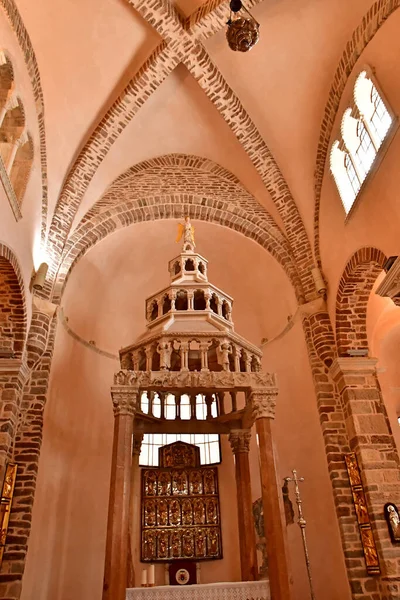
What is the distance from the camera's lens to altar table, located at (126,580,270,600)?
19.7 ft

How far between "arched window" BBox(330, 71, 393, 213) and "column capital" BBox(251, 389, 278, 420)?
3973 mm

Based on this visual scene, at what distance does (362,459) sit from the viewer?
8289 millimetres

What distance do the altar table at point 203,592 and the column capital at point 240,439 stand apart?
2.70 metres

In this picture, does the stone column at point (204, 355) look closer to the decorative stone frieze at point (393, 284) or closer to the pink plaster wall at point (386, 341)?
the decorative stone frieze at point (393, 284)

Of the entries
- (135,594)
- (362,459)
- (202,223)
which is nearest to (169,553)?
(135,594)

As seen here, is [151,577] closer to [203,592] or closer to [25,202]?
[203,592]

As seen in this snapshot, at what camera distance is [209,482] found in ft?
34.7

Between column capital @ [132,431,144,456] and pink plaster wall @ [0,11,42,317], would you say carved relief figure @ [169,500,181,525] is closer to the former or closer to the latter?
column capital @ [132,431,144,456]

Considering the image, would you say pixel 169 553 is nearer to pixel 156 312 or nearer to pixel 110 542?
pixel 110 542

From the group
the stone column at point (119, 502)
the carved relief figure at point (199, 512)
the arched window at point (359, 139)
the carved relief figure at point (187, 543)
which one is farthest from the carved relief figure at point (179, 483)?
the arched window at point (359, 139)

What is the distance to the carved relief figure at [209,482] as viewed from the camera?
34.3 feet

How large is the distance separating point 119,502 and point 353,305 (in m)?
5.97

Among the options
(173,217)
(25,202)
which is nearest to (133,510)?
(25,202)

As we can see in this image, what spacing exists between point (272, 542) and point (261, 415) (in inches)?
71.2
